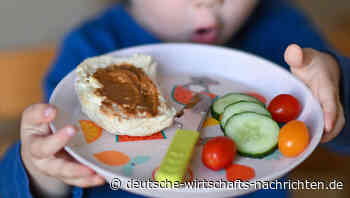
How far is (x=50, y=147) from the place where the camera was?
583 millimetres

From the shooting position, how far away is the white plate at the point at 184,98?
1.93ft

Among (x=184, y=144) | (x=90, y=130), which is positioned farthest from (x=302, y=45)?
(x=90, y=130)

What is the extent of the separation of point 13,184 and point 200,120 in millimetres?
430

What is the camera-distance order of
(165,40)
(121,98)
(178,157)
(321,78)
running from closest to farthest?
1. (178,157)
2. (121,98)
3. (321,78)
4. (165,40)

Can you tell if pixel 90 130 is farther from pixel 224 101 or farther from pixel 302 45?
pixel 302 45

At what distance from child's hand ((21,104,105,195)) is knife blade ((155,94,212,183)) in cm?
12

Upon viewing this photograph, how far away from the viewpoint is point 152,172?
24.0 inches

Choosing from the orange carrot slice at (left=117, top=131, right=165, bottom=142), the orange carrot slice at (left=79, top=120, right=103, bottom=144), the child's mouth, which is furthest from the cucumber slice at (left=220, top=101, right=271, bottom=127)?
the child's mouth

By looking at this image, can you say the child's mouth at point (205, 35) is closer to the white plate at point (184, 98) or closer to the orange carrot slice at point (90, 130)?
the white plate at point (184, 98)

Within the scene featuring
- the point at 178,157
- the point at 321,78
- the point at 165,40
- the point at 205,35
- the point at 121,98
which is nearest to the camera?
the point at 178,157

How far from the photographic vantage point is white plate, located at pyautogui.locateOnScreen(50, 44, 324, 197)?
0.59 m

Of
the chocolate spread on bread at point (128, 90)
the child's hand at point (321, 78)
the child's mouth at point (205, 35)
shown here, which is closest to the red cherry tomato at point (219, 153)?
the chocolate spread on bread at point (128, 90)

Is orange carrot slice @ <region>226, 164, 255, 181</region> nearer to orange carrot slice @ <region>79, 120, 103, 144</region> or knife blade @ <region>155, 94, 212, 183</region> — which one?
knife blade @ <region>155, 94, 212, 183</region>

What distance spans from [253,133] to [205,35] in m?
0.46
